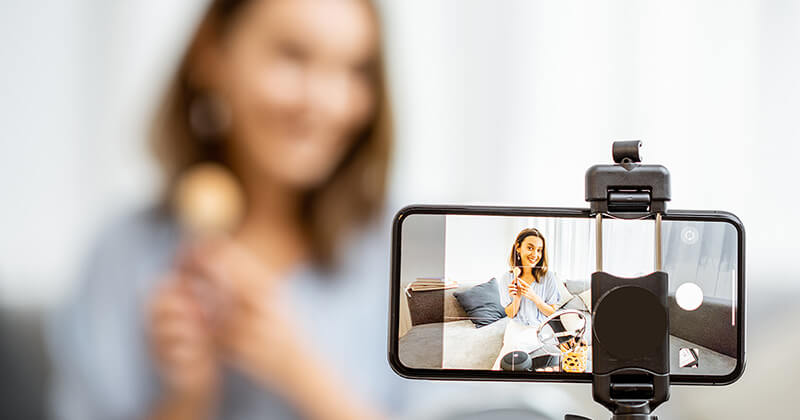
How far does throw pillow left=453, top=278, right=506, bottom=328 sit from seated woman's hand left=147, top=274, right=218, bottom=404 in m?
0.61

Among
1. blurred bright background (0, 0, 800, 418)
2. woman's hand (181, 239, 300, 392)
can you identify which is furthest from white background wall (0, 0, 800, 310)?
woman's hand (181, 239, 300, 392)

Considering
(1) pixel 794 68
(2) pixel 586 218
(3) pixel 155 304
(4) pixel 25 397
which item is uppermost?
(1) pixel 794 68

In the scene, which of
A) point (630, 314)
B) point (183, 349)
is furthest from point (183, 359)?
point (630, 314)

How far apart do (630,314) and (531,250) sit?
0.09m

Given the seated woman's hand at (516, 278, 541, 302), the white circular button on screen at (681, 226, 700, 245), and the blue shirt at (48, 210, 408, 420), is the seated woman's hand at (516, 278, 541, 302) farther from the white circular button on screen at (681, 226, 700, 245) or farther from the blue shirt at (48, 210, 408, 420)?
the blue shirt at (48, 210, 408, 420)

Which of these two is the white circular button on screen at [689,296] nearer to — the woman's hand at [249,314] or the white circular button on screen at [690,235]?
the white circular button on screen at [690,235]

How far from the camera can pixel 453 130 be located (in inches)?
39.0

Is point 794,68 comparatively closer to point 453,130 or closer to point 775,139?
point 775,139

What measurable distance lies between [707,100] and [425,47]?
0.46m

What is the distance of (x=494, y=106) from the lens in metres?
0.99

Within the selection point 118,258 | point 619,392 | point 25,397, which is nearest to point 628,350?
point 619,392

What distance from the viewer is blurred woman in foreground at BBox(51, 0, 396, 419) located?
3.19 feet

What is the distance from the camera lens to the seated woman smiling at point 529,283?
486mm

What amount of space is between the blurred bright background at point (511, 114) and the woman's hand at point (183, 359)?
0.58 ft
